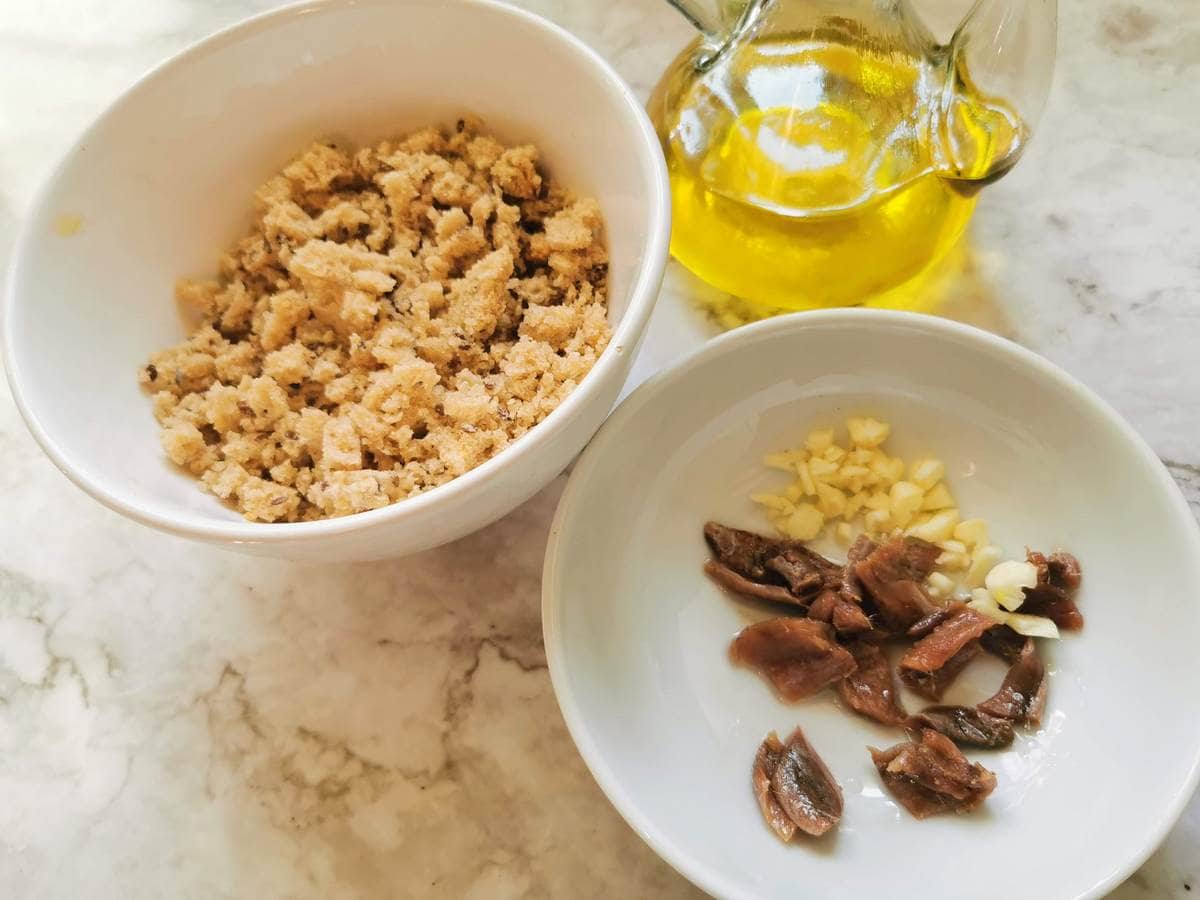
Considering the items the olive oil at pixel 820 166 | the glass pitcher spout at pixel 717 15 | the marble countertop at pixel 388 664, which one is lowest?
the marble countertop at pixel 388 664

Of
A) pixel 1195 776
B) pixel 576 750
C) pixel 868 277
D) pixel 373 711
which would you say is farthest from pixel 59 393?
pixel 1195 776

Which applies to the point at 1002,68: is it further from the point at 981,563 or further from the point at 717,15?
the point at 981,563

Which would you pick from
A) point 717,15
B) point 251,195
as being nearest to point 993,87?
point 717,15

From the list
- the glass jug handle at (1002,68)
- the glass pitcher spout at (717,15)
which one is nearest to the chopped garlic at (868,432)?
the glass jug handle at (1002,68)

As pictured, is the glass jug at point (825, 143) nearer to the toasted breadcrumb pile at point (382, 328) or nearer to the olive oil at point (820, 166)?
the olive oil at point (820, 166)

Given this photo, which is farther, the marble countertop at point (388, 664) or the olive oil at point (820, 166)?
the olive oil at point (820, 166)

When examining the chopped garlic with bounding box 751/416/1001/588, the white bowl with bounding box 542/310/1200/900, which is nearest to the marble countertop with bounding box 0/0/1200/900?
the white bowl with bounding box 542/310/1200/900

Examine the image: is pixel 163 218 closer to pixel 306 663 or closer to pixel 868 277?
pixel 306 663
